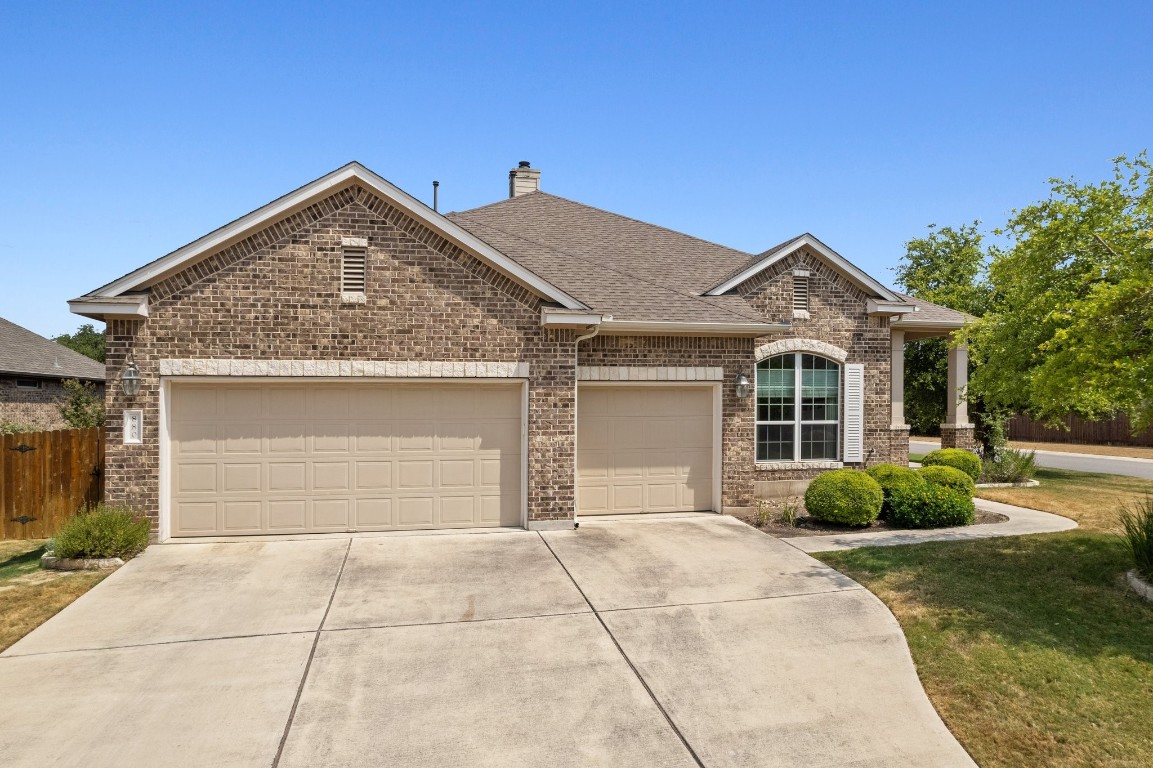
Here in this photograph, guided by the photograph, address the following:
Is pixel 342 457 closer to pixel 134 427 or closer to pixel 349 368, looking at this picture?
pixel 349 368

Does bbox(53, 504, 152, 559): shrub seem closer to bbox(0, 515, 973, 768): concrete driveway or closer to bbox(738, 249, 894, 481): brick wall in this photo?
bbox(0, 515, 973, 768): concrete driveway

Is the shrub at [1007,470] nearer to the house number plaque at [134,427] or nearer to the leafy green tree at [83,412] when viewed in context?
the house number plaque at [134,427]

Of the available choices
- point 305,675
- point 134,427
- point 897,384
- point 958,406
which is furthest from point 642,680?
point 958,406

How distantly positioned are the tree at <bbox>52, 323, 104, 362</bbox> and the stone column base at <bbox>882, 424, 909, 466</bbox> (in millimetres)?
60892

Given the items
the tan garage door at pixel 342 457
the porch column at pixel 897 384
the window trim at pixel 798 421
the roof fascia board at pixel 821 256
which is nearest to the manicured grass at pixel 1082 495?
the porch column at pixel 897 384

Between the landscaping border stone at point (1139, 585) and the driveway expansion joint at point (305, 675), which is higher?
the landscaping border stone at point (1139, 585)

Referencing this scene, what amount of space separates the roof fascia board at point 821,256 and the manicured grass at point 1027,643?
578 cm

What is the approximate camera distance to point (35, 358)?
2416 cm

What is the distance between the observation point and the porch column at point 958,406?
711 inches

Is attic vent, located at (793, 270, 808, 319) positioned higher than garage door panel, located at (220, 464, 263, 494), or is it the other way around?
attic vent, located at (793, 270, 808, 319)

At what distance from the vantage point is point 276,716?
5.28 m

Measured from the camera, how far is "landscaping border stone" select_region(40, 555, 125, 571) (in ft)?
29.4

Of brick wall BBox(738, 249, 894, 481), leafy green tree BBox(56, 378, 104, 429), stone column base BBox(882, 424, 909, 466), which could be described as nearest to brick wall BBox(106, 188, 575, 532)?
brick wall BBox(738, 249, 894, 481)

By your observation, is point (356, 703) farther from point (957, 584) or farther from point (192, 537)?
point (957, 584)
